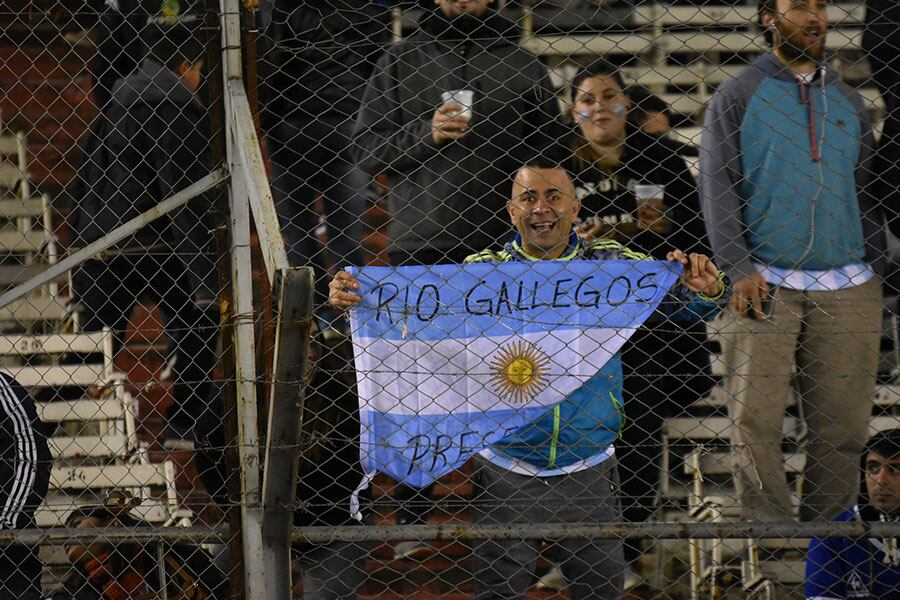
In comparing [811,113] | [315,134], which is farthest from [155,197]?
[811,113]

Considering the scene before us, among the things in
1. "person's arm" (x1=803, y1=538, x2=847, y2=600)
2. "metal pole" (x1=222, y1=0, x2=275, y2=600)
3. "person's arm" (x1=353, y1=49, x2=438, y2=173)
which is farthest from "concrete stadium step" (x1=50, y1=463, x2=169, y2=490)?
"person's arm" (x1=803, y1=538, x2=847, y2=600)

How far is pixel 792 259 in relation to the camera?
17.5 feet

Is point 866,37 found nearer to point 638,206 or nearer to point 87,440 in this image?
point 638,206

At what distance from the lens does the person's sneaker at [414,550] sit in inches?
234

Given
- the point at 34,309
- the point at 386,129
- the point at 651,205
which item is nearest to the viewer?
the point at 386,129

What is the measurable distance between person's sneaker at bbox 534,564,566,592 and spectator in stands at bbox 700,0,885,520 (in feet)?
3.00

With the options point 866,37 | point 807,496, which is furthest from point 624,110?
point 807,496

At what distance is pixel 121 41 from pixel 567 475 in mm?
2784

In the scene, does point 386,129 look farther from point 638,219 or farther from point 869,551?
point 869,551

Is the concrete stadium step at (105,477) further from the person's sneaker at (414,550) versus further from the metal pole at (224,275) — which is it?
the metal pole at (224,275)

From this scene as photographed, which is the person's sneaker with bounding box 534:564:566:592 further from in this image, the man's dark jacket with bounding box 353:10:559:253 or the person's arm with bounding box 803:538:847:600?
the man's dark jacket with bounding box 353:10:559:253

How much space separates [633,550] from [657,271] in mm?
1532

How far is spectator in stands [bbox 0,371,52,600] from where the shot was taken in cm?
469

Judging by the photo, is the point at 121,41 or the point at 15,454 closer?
the point at 15,454
